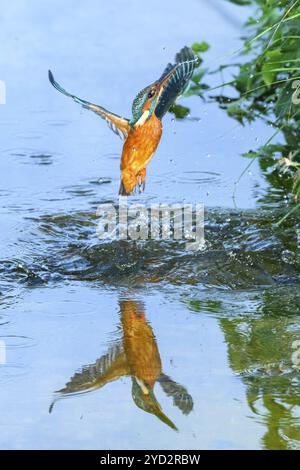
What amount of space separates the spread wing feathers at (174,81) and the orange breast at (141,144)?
5 centimetres

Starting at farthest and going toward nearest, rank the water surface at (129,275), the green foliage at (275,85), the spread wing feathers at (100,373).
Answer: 1. the green foliage at (275,85)
2. the spread wing feathers at (100,373)
3. the water surface at (129,275)

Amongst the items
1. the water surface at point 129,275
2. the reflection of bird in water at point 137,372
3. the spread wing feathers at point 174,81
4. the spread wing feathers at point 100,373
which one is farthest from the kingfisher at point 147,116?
the spread wing feathers at point 100,373

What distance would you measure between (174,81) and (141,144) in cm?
23

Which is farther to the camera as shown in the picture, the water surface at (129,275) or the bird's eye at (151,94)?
the bird's eye at (151,94)

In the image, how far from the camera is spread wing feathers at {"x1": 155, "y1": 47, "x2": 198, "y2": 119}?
4.47 meters

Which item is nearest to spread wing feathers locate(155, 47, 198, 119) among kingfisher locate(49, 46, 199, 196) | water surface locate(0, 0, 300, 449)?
kingfisher locate(49, 46, 199, 196)

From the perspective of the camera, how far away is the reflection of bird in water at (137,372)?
3.65 m

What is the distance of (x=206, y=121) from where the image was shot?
6.54 m

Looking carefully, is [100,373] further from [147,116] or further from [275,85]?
[275,85]

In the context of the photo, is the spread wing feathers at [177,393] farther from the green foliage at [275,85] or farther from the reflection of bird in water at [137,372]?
the green foliage at [275,85]

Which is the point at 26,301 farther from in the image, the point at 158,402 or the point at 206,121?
the point at 206,121

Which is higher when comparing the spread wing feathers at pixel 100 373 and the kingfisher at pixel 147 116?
the kingfisher at pixel 147 116

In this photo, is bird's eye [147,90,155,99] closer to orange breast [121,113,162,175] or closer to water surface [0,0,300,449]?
orange breast [121,113,162,175]

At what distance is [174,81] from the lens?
4.48 m
